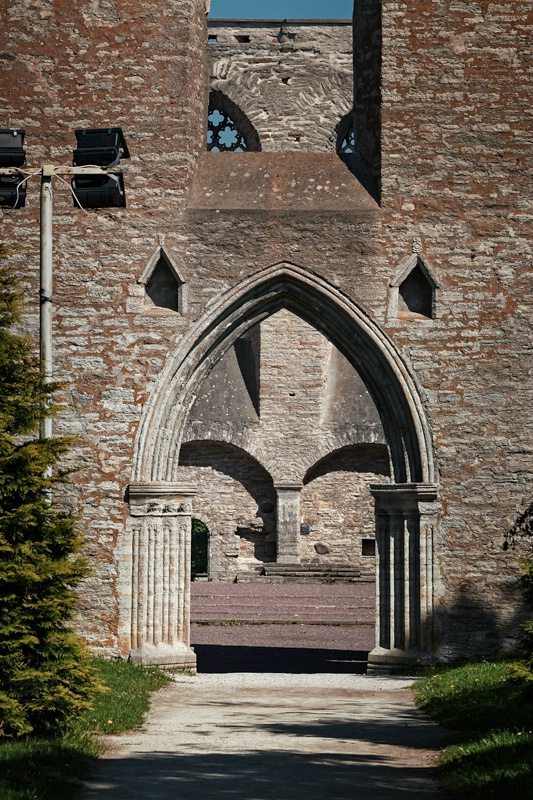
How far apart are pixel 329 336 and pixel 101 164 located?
316 centimetres

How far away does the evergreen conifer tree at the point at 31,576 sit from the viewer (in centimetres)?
699

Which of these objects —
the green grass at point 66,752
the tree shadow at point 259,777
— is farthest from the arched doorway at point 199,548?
the tree shadow at point 259,777

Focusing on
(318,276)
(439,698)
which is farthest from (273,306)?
(439,698)

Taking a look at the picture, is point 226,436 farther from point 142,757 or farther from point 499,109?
point 142,757

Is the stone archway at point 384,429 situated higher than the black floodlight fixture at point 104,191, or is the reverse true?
the black floodlight fixture at point 104,191

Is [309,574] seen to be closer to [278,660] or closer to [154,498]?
[278,660]

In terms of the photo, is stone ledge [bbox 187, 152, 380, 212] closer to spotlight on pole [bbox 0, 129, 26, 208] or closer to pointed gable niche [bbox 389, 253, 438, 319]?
pointed gable niche [bbox 389, 253, 438, 319]

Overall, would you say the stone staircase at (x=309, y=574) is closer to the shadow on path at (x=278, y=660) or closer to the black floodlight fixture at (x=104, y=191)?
the shadow on path at (x=278, y=660)

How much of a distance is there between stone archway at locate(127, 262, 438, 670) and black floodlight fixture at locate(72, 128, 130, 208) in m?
2.41

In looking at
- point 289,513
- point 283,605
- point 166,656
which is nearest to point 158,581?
point 166,656

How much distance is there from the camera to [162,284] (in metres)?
12.0

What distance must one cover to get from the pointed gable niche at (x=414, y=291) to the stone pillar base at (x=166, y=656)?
11.6 ft

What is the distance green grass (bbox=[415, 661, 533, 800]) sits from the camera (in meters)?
5.66

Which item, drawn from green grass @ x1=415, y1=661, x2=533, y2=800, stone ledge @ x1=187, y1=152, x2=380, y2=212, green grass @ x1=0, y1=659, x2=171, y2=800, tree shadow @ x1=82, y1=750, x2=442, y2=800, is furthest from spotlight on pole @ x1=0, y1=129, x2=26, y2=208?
green grass @ x1=415, y1=661, x2=533, y2=800
